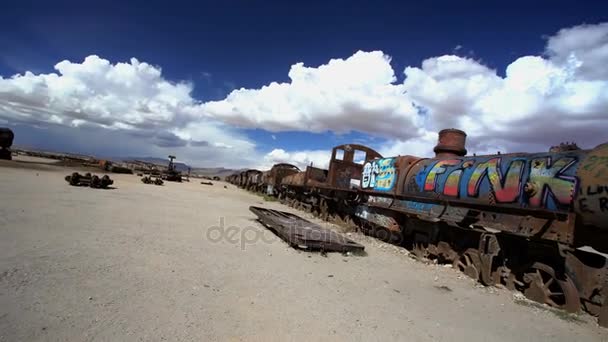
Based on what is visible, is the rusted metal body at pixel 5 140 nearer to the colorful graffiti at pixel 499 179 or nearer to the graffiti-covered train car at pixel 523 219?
the graffiti-covered train car at pixel 523 219

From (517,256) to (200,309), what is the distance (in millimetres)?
Result: 5906

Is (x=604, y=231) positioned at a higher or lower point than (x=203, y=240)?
higher

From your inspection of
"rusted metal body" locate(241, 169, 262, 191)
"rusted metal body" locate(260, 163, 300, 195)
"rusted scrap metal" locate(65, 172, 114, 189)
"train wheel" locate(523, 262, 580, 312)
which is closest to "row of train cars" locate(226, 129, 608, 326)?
"train wheel" locate(523, 262, 580, 312)

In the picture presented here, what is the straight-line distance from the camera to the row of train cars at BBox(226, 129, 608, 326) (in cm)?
→ 497

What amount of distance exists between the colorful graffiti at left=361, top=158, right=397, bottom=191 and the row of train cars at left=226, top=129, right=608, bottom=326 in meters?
0.07

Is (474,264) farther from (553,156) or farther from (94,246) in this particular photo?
(94,246)

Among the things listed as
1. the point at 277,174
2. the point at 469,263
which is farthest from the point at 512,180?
the point at 277,174

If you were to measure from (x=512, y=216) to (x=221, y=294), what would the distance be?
541 centimetres

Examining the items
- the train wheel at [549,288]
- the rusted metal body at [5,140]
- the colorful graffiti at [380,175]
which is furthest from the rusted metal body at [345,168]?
the rusted metal body at [5,140]

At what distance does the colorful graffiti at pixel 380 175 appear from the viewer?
399 inches

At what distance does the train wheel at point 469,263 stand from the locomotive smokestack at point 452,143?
3.30 metres

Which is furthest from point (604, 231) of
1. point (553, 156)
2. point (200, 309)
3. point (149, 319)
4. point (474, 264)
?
point (149, 319)

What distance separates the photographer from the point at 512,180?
6.17 m

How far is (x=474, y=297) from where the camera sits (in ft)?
17.9
